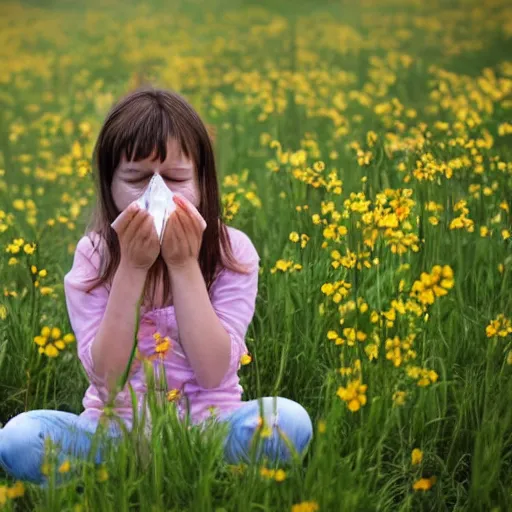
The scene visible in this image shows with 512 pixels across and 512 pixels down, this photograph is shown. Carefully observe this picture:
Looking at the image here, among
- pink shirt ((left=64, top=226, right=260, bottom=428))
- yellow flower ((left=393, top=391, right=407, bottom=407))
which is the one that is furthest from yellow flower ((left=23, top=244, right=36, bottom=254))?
yellow flower ((left=393, top=391, right=407, bottom=407))

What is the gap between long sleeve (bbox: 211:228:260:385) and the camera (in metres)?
2.52

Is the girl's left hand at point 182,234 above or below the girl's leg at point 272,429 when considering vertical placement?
above

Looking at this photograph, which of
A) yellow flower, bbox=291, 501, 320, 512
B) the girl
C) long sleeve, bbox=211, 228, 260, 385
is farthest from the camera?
long sleeve, bbox=211, 228, 260, 385

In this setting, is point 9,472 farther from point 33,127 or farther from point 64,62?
point 64,62

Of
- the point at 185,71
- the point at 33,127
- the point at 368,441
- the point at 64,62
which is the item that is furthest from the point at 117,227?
the point at 64,62

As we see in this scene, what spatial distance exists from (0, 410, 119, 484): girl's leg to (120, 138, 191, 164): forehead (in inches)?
27.3

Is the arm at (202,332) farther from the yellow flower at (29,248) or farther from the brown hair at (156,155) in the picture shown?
the yellow flower at (29,248)

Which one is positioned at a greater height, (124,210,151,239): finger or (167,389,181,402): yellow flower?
(124,210,151,239): finger

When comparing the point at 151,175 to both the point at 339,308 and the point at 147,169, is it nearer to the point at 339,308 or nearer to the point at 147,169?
the point at 147,169

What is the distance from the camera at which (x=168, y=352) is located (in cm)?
246

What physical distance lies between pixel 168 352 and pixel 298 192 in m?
1.23

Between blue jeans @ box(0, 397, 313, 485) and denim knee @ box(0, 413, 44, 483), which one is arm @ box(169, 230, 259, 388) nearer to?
blue jeans @ box(0, 397, 313, 485)

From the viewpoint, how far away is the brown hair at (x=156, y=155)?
241cm

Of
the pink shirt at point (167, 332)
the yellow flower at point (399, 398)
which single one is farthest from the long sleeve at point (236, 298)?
the yellow flower at point (399, 398)
